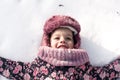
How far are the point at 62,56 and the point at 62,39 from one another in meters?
0.08

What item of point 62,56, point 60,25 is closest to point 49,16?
point 60,25

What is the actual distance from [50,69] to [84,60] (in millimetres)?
161

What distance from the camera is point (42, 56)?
172cm

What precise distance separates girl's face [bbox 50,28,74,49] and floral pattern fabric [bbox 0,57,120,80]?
0.10 meters

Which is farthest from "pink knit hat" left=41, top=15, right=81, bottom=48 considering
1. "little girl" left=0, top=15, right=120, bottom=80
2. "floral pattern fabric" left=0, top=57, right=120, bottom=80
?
"floral pattern fabric" left=0, top=57, right=120, bottom=80

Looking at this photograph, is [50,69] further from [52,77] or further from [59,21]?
[59,21]

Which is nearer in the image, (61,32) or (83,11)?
(61,32)

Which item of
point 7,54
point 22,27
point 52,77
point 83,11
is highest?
point 83,11

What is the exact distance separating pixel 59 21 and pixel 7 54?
0.29 metres

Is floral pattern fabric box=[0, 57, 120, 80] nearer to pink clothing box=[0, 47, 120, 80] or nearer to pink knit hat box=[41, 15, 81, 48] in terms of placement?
pink clothing box=[0, 47, 120, 80]

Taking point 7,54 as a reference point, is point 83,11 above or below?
above

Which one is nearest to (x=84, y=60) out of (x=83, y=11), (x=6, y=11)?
(x=83, y=11)

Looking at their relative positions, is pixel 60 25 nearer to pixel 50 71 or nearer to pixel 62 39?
pixel 62 39

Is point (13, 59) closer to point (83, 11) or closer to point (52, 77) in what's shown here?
point (52, 77)
